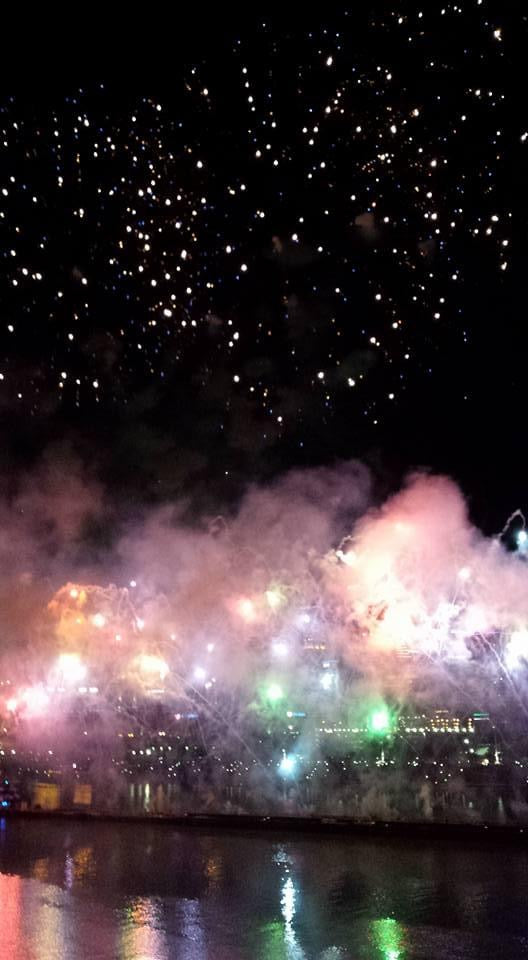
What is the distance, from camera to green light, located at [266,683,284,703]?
48.2 feet

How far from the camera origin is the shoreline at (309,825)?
9.94m

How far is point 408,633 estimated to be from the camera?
15.7 metres

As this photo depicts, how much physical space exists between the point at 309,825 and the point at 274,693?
387cm

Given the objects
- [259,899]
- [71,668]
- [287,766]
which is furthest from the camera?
[71,668]

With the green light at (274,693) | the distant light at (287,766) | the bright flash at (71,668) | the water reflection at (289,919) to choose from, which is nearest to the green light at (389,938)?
the water reflection at (289,919)

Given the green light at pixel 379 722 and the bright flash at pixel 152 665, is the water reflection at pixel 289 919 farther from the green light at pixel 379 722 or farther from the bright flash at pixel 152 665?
the bright flash at pixel 152 665

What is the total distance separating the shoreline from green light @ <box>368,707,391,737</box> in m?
1.74

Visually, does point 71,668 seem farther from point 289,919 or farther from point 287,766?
point 289,919

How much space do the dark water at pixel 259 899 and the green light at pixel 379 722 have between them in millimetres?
2186

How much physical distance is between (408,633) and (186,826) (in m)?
5.85

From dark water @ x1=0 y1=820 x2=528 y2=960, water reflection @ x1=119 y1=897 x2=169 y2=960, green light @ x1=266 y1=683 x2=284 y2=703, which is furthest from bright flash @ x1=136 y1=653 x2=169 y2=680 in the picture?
water reflection @ x1=119 y1=897 x2=169 y2=960

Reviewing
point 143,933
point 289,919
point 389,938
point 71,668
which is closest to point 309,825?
point 289,919

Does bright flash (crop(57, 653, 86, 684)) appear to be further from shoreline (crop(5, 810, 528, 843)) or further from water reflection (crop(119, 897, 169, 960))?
water reflection (crop(119, 897, 169, 960))

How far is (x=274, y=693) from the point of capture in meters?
14.9
